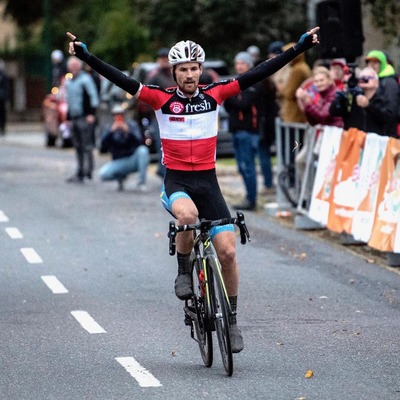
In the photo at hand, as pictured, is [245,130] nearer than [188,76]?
No

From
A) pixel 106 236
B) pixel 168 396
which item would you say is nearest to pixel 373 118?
pixel 106 236

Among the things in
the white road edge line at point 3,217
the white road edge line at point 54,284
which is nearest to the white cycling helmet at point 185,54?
the white road edge line at point 54,284

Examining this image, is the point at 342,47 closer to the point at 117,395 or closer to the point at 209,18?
the point at 117,395

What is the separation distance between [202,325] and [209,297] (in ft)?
1.07

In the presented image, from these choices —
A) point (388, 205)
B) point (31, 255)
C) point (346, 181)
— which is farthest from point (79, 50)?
point (346, 181)

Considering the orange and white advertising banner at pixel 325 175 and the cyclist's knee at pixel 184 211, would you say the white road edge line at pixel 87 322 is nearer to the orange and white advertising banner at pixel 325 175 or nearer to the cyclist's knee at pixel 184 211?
the cyclist's knee at pixel 184 211

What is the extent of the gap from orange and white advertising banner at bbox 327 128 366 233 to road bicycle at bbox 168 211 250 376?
18.2ft

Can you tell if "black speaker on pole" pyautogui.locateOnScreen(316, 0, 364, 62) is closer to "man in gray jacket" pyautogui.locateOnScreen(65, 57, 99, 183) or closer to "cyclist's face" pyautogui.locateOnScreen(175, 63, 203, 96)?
"cyclist's face" pyautogui.locateOnScreen(175, 63, 203, 96)

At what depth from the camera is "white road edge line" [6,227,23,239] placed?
1513 centimetres

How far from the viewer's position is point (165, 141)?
28.4 ft

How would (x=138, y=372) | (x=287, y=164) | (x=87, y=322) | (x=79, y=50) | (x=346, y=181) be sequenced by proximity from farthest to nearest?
1. (x=287, y=164)
2. (x=346, y=181)
3. (x=87, y=322)
4. (x=79, y=50)
5. (x=138, y=372)

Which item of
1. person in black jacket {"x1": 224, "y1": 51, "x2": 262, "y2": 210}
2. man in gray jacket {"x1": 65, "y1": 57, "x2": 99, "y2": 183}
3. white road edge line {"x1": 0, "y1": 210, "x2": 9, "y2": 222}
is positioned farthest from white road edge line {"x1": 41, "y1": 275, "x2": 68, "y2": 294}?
man in gray jacket {"x1": 65, "y1": 57, "x2": 99, "y2": 183}

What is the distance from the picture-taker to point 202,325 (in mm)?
8289

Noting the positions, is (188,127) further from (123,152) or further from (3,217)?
(123,152)
